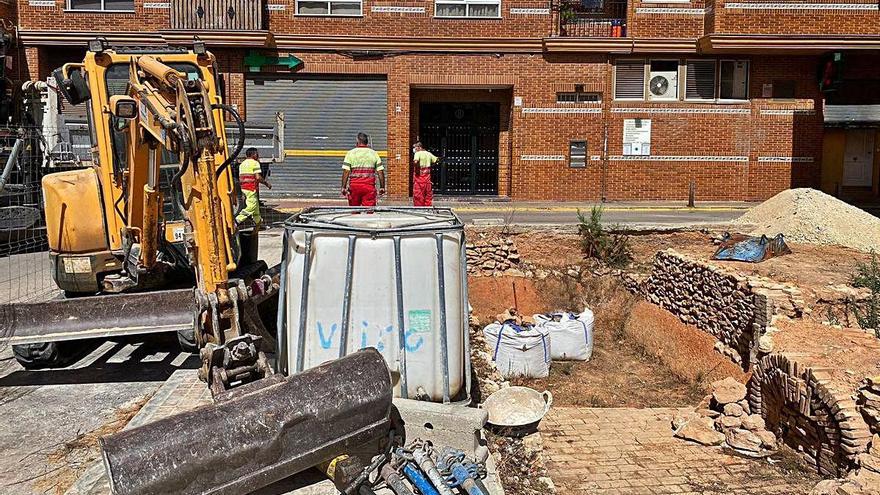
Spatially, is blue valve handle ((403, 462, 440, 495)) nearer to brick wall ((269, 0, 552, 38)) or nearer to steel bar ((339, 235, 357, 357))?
steel bar ((339, 235, 357, 357))

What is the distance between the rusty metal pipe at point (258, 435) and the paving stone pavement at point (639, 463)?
2.53m

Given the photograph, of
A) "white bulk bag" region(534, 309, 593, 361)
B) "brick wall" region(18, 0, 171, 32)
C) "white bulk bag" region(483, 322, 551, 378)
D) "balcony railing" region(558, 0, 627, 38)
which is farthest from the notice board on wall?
"brick wall" region(18, 0, 171, 32)

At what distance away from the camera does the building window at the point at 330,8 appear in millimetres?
21734

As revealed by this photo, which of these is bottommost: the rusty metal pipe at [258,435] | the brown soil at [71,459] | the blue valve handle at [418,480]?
the brown soil at [71,459]

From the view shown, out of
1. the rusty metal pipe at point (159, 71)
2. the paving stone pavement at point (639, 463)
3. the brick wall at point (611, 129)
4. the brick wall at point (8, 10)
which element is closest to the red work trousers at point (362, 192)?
the paving stone pavement at point (639, 463)

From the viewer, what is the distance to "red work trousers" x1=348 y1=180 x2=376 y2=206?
13477mm

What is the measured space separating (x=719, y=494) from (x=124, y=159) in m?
7.02

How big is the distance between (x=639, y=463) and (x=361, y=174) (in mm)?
7373

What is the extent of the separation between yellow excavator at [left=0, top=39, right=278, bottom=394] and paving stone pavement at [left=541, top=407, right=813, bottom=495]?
131 inches

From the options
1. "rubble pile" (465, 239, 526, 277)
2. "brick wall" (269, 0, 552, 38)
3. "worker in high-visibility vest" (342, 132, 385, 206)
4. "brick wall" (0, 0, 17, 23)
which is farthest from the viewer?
"brick wall" (269, 0, 552, 38)

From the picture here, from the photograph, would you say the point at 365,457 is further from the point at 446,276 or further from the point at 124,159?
the point at 124,159

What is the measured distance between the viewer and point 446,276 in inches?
265

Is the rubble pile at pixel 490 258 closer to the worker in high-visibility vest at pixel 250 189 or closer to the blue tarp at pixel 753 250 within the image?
the blue tarp at pixel 753 250

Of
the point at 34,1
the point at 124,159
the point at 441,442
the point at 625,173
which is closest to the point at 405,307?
the point at 441,442
